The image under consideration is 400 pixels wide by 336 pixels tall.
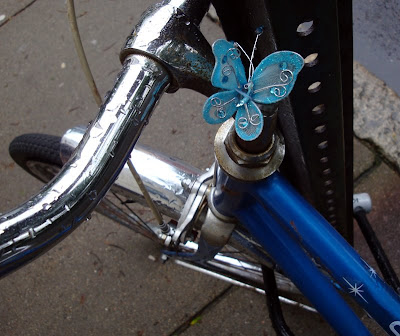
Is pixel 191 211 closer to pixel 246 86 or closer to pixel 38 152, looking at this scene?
pixel 246 86

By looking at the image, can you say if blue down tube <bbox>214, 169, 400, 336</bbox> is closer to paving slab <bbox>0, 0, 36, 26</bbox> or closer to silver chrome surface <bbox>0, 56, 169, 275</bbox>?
silver chrome surface <bbox>0, 56, 169, 275</bbox>

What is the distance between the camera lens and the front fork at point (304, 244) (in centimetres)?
82

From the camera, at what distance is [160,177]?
1107mm

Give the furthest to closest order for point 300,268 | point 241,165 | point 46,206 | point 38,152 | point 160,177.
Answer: point 38,152
point 160,177
point 300,268
point 241,165
point 46,206

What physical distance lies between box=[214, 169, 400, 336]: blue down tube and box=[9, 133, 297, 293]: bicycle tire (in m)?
0.50

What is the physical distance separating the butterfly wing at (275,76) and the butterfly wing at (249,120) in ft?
0.06

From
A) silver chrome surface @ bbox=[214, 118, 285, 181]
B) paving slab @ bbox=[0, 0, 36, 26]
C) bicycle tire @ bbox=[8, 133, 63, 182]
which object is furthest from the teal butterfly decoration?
paving slab @ bbox=[0, 0, 36, 26]

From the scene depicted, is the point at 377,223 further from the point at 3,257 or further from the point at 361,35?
the point at 3,257

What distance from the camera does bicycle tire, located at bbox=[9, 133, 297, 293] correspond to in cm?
143

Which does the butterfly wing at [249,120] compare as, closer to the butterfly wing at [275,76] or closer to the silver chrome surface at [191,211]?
the butterfly wing at [275,76]

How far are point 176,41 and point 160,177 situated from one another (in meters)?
0.49

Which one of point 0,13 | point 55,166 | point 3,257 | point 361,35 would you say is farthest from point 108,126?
point 0,13

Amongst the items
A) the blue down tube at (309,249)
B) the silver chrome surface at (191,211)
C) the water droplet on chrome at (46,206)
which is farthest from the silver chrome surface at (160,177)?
the water droplet on chrome at (46,206)

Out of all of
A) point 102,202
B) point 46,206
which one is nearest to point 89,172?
point 46,206
